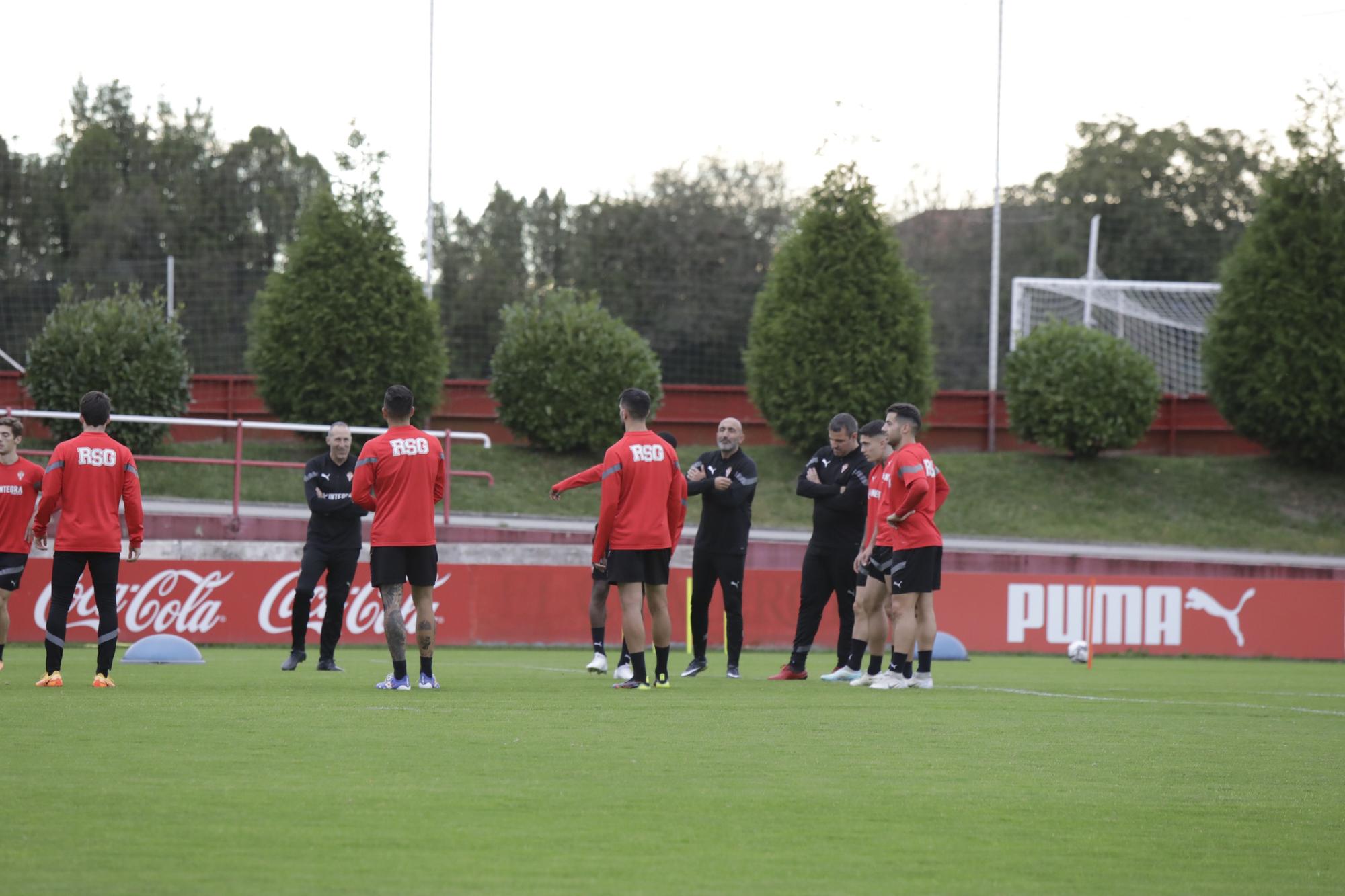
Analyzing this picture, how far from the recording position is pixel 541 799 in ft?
18.9

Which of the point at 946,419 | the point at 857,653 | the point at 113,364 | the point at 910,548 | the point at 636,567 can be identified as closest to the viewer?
the point at 636,567

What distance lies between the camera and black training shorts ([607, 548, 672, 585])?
10.7 m

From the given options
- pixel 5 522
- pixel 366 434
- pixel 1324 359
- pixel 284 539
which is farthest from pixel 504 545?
pixel 1324 359

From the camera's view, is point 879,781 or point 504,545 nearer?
point 879,781

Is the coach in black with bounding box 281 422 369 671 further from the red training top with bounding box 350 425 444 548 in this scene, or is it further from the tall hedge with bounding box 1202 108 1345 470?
the tall hedge with bounding box 1202 108 1345 470

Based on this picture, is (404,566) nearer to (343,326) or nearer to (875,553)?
(875,553)

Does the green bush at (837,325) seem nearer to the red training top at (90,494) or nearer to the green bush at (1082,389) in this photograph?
the green bush at (1082,389)

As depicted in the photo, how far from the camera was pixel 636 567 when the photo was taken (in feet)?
35.2

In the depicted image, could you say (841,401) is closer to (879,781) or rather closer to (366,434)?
(366,434)

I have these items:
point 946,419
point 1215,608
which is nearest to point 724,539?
point 1215,608

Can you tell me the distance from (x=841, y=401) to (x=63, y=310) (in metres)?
15.4

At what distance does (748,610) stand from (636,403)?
928 centimetres

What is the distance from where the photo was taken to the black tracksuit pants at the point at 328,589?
13.2m

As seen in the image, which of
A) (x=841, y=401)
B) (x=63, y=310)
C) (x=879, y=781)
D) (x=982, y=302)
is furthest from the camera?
(x=982, y=302)
